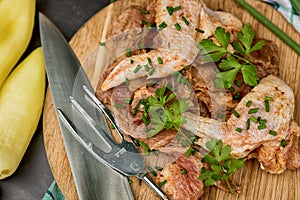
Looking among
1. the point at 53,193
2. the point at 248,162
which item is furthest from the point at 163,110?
the point at 53,193

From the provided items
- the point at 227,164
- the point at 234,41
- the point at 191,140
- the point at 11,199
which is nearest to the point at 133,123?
the point at 191,140

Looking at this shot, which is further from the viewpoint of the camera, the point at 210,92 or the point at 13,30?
the point at 13,30

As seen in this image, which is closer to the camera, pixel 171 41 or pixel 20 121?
pixel 171 41

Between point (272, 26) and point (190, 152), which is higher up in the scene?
point (272, 26)

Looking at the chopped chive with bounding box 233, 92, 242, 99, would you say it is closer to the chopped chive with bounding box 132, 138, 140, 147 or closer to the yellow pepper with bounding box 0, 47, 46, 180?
the chopped chive with bounding box 132, 138, 140, 147

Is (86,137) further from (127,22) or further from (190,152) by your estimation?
(127,22)

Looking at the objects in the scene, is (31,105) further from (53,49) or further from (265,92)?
(265,92)

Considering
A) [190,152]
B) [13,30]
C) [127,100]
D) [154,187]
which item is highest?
[13,30]
